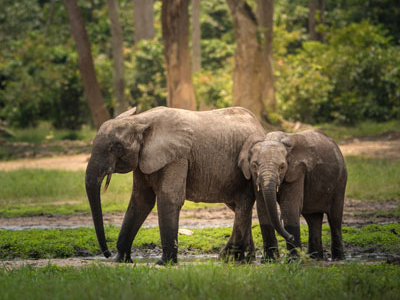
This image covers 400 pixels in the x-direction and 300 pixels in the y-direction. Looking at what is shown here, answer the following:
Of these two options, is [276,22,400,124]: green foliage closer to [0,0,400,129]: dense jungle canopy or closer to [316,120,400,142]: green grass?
[0,0,400,129]: dense jungle canopy

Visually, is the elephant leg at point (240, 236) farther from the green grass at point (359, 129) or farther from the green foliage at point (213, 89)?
the green foliage at point (213, 89)

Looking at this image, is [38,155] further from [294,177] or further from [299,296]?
[299,296]

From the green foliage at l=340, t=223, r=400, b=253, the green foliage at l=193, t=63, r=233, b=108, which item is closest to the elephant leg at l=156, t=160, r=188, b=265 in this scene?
the green foliage at l=340, t=223, r=400, b=253

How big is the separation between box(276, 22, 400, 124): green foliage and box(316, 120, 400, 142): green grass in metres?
0.54

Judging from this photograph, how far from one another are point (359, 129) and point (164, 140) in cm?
1729

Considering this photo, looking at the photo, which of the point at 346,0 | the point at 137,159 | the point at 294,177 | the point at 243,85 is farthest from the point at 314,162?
the point at 346,0

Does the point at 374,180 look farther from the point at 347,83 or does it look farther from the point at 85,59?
the point at 347,83

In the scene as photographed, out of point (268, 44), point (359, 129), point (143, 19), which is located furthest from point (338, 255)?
point (143, 19)

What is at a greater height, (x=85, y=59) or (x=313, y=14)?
→ (x=313, y=14)

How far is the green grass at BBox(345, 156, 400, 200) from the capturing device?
1554 cm

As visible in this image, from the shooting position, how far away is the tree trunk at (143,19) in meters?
35.0

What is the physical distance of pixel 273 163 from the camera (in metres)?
8.66

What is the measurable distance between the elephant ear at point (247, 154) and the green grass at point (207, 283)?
184cm

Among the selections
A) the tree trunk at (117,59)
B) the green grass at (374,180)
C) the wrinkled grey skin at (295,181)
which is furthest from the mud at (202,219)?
the tree trunk at (117,59)
